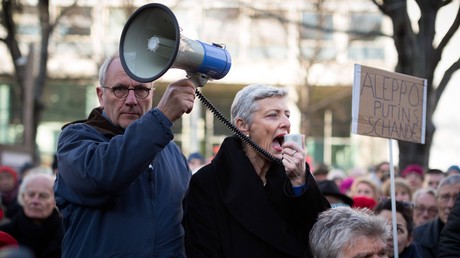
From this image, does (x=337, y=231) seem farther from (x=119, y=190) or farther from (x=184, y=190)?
(x=119, y=190)

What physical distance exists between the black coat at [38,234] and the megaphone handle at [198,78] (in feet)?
10.8

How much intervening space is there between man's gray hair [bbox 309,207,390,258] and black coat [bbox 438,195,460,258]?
3.25 feet

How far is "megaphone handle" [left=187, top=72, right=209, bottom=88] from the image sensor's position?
12.0 ft

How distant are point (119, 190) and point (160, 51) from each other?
0.62 meters

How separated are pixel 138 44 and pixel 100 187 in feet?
2.15

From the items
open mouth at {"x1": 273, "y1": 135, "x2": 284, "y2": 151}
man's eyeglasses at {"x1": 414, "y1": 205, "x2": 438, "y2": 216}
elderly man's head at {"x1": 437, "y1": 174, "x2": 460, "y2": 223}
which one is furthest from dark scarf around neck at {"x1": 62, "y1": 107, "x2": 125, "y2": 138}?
man's eyeglasses at {"x1": 414, "y1": 205, "x2": 438, "y2": 216}

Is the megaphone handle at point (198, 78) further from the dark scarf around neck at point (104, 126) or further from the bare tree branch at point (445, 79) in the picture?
the bare tree branch at point (445, 79)

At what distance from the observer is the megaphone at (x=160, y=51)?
3.54 m

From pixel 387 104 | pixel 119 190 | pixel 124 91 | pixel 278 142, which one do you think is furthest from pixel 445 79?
pixel 119 190

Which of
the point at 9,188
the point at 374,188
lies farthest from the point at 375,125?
the point at 9,188

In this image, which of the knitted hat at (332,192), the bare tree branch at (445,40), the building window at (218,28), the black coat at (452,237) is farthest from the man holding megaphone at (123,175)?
the building window at (218,28)

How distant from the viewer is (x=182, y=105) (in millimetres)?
3609

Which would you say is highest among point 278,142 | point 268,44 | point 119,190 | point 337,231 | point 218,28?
point 218,28

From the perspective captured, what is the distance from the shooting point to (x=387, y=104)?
17.5 feet
